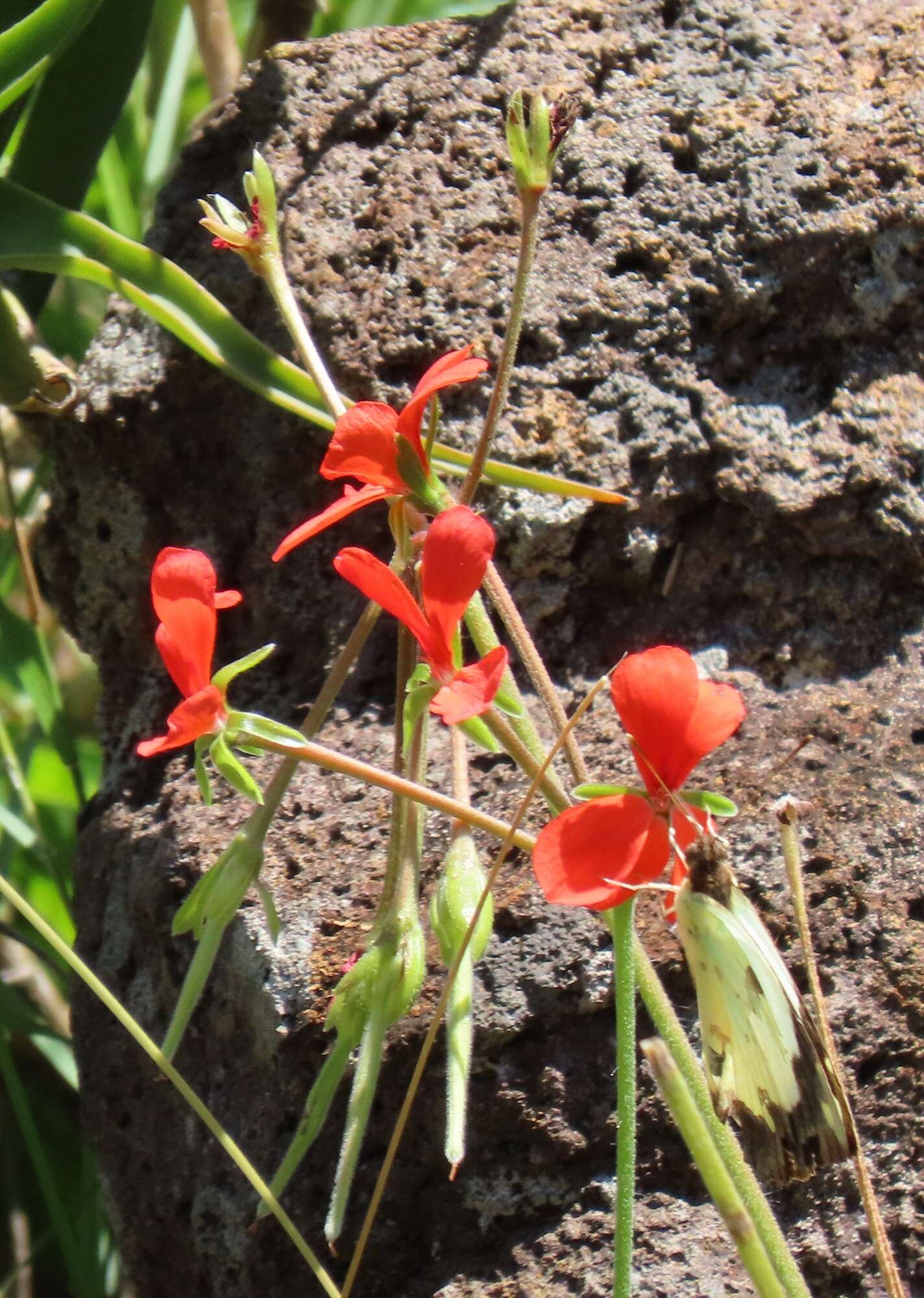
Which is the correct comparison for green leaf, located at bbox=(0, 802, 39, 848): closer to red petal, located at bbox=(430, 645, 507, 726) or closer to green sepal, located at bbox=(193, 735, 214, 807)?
green sepal, located at bbox=(193, 735, 214, 807)

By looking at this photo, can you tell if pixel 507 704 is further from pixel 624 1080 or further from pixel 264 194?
pixel 264 194

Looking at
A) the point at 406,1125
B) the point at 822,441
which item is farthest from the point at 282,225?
the point at 406,1125

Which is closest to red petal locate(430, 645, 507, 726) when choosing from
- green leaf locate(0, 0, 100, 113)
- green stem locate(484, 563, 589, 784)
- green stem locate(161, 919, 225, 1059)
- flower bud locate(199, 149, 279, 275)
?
green stem locate(484, 563, 589, 784)

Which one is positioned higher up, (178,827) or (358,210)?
(358,210)

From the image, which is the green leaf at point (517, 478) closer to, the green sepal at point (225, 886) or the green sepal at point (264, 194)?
the green sepal at point (264, 194)

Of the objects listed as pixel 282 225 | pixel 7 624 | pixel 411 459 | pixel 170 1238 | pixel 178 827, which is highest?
pixel 282 225

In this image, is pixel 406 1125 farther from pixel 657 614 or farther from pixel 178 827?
pixel 657 614

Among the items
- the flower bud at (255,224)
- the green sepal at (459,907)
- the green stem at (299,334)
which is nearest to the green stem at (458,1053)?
the green sepal at (459,907)
